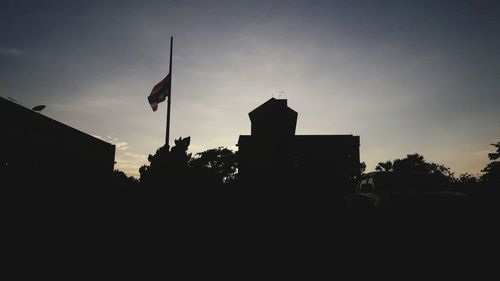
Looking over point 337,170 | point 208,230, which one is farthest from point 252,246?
A: point 337,170

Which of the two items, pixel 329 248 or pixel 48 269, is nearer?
pixel 48 269

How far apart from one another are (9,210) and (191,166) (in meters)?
3.97

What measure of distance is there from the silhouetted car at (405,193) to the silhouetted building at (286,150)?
99.4 feet

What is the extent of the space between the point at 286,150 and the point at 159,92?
28.3 meters

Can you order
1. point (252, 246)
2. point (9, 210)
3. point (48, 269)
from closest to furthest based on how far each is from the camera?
point (48, 269) < point (9, 210) < point (252, 246)

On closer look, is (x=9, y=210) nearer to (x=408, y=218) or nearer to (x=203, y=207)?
(x=203, y=207)

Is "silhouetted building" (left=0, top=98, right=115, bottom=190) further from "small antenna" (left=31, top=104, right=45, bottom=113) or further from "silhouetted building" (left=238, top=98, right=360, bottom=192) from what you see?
"silhouetted building" (left=238, top=98, right=360, bottom=192)

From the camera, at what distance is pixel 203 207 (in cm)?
782

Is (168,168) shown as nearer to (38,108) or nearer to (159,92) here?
(159,92)

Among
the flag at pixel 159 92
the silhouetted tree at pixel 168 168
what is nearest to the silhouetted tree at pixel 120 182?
A: the silhouetted tree at pixel 168 168

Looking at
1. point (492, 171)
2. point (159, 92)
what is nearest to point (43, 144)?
point (159, 92)

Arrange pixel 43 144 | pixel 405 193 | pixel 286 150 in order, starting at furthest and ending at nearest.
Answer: pixel 286 150
pixel 43 144
pixel 405 193

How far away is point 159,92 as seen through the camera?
14805 millimetres

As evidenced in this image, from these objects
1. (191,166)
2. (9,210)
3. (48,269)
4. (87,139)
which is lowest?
(48,269)
